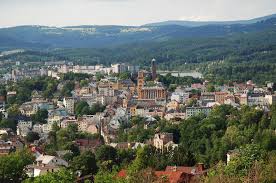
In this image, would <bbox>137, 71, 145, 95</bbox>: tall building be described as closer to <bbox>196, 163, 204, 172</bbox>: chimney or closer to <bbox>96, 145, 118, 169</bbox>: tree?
<bbox>96, 145, 118, 169</bbox>: tree

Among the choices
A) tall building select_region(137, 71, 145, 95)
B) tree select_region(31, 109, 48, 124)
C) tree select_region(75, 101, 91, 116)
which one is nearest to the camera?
tree select_region(31, 109, 48, 124)

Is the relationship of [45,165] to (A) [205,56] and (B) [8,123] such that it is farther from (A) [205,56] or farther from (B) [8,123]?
(A) [205,56]

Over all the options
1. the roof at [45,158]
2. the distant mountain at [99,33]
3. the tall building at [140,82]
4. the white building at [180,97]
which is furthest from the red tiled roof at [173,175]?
the distant mountain at [99,33]

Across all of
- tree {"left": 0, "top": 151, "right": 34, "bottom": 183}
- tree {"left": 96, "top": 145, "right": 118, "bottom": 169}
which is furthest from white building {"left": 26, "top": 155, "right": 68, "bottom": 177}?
tree {"left": 0, "top": 151, "right": 34, "bottom": 183}

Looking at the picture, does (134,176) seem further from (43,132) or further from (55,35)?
(55,35)

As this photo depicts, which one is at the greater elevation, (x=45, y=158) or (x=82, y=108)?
(x=45, y=158)

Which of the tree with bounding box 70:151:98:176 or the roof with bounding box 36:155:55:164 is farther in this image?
the roof with bounding box 36:155:55:164

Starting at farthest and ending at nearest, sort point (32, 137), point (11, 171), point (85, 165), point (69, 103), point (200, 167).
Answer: point (69, 103) < point (32, 137) < point (85, 165) < point (200, 167) < point (11, 171)

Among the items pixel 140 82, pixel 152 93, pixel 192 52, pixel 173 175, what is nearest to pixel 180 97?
pixel 152 93
